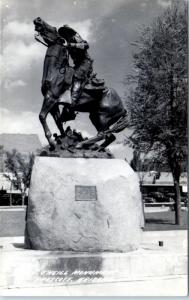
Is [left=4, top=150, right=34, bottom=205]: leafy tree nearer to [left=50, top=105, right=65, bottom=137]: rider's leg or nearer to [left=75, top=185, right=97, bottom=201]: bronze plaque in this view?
[left=50, top=105, right=65, bottom=137]: rider's leg

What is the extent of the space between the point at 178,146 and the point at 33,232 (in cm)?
1063

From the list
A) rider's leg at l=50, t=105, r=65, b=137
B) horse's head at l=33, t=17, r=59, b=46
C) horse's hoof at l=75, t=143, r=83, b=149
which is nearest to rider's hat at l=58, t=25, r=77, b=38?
horse's head at l=33, t=17, r=59, b=46

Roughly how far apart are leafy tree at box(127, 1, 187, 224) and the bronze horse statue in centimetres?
859

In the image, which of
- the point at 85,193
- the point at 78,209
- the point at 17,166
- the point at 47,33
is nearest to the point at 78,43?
the point at 47,33

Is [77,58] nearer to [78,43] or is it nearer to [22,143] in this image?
[78,43]

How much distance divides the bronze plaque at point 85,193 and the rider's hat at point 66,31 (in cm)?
313

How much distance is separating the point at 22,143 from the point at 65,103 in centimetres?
3724

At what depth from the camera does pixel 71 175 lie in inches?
317

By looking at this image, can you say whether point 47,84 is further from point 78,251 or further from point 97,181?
point 78,251

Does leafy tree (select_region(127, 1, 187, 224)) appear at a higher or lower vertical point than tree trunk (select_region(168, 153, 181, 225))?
higher

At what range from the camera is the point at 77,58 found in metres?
9.15

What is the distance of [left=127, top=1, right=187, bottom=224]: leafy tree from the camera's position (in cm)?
1748

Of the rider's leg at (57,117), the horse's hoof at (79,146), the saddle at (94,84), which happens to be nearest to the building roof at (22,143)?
the rider's leg at (57,117)

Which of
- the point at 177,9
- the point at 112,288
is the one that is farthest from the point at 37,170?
the point at 177,9
